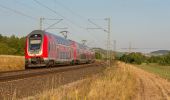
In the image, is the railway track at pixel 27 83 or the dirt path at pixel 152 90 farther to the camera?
the dirt path at pixel 152 90

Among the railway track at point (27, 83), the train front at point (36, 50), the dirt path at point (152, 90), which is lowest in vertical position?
the dirt path at point (152, 90)

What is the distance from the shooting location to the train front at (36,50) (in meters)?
35.8

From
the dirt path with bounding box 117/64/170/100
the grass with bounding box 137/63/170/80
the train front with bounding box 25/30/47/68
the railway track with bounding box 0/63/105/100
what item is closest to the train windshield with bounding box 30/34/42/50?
the train front with bounding box 25/30/47/68

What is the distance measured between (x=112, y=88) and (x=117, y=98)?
7.55 feet

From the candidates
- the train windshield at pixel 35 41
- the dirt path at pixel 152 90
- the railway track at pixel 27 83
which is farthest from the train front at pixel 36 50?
the dirt path at pixel 152 90

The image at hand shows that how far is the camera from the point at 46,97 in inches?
460

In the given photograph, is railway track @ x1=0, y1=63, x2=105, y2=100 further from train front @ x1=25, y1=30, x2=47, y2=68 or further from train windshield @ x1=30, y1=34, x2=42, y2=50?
train windshield @ x1=30, y1=34, x2=42, y2=50

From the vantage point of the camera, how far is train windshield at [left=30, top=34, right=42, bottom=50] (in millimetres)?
36312

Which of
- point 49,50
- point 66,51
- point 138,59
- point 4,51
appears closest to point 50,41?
point 49,50

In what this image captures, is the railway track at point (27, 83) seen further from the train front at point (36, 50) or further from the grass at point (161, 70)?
the grass at point (161, 70)

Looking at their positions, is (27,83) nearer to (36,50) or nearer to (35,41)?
(36,50)

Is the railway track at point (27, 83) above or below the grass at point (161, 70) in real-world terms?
above

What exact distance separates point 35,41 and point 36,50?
0.88 m

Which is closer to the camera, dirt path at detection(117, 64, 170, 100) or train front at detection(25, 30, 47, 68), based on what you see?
dirt path at detection(117, 64, 170, 100)
